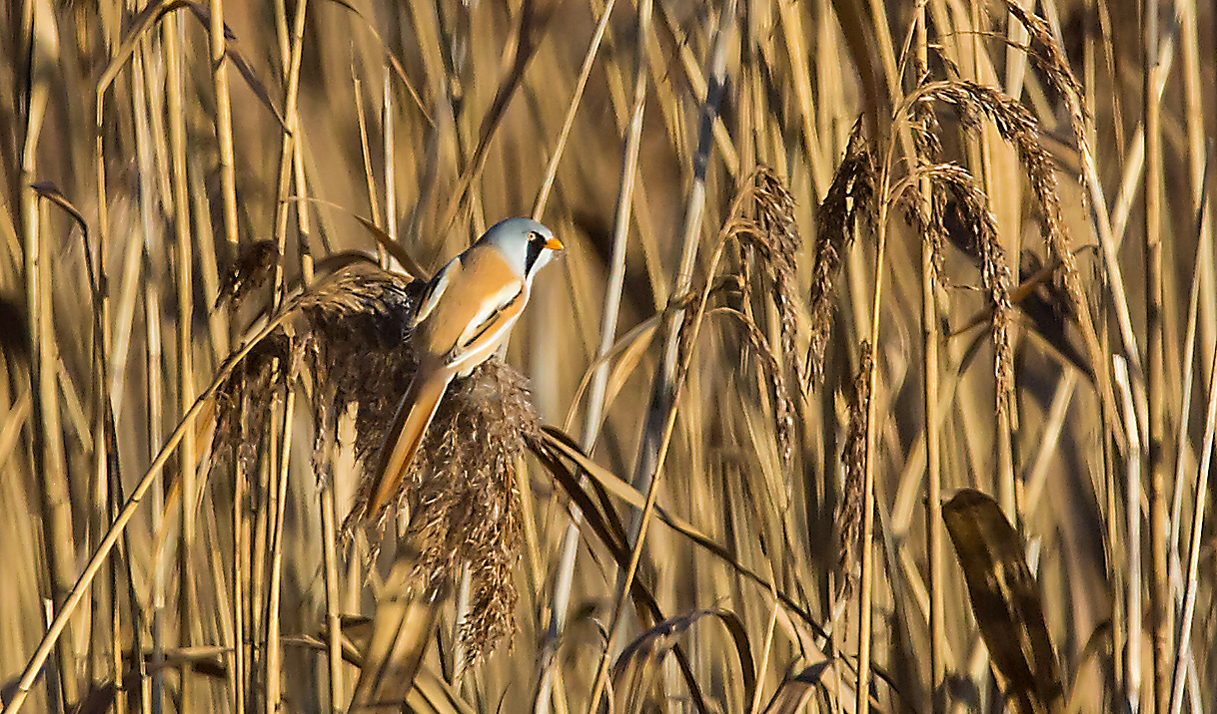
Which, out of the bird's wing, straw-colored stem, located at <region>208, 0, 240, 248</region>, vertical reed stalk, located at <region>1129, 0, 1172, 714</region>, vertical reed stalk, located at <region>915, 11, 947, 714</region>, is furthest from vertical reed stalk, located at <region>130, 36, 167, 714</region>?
vertical reed stalk, located at <region>1129, 0, 1172, 714</region>

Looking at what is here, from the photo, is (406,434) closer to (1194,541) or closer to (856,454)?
(856,454)

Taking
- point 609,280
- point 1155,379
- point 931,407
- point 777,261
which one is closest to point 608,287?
point 609,280

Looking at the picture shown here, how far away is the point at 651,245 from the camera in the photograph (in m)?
1.46

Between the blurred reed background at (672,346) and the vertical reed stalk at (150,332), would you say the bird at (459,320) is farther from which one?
the vertical reed stalk at (150,332)

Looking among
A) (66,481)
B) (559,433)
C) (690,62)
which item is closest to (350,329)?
(559,433)

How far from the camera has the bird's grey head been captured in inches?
Answer: 44.6

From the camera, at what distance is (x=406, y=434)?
821mm

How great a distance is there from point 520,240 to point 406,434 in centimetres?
38

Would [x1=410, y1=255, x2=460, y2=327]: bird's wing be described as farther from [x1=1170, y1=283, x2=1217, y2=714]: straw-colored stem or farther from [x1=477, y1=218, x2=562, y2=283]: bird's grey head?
[x1=1170, y1=283, x2=1217, y2=714]: straw-colored stem

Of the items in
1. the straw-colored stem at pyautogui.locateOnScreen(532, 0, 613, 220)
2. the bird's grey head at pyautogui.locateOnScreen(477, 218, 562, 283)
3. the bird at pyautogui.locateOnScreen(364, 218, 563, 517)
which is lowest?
the bird at pyautogui.locateOnScreen(364, 218, 563, 517)

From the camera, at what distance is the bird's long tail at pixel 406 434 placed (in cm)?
78

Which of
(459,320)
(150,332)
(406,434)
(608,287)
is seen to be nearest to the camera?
(406,434)

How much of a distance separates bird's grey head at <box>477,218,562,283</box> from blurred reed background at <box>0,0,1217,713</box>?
0.24 feet

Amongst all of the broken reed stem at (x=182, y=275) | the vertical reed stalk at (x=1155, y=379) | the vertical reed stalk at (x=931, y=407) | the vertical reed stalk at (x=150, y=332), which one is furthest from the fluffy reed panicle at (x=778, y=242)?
the vertical reed stalk at (x=150, y=332)
